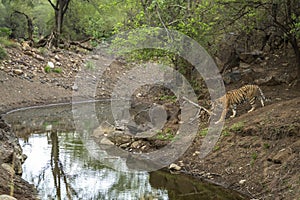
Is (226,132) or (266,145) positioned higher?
(226,132)

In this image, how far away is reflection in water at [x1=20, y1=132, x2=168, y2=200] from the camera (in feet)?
28.6

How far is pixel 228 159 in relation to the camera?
380 inches

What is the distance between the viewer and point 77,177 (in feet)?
32.0

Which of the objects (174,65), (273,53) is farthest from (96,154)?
(273,53)

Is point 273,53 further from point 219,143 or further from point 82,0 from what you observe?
point 82,0

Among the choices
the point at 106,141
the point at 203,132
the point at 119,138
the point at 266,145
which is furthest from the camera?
the point at 106,141

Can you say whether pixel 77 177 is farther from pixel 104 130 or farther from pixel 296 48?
pixel 296 48

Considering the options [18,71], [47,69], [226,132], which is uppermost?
[47,69]

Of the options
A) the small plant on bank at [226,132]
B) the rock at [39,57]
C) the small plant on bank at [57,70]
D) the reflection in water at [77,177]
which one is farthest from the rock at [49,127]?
the rock at [39,57]

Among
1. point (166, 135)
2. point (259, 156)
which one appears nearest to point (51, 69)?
point (166, 135)

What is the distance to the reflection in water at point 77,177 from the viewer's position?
8719 millimetres

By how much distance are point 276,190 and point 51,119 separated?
1191 centimetres

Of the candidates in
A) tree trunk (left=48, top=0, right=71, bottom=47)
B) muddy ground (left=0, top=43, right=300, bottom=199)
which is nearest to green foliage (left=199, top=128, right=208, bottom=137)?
muddy ground (left=0, top=43, right=300, bottom=199)

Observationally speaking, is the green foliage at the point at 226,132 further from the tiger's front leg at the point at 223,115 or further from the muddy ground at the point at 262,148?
the tiger's front leg at the point at 223,115
